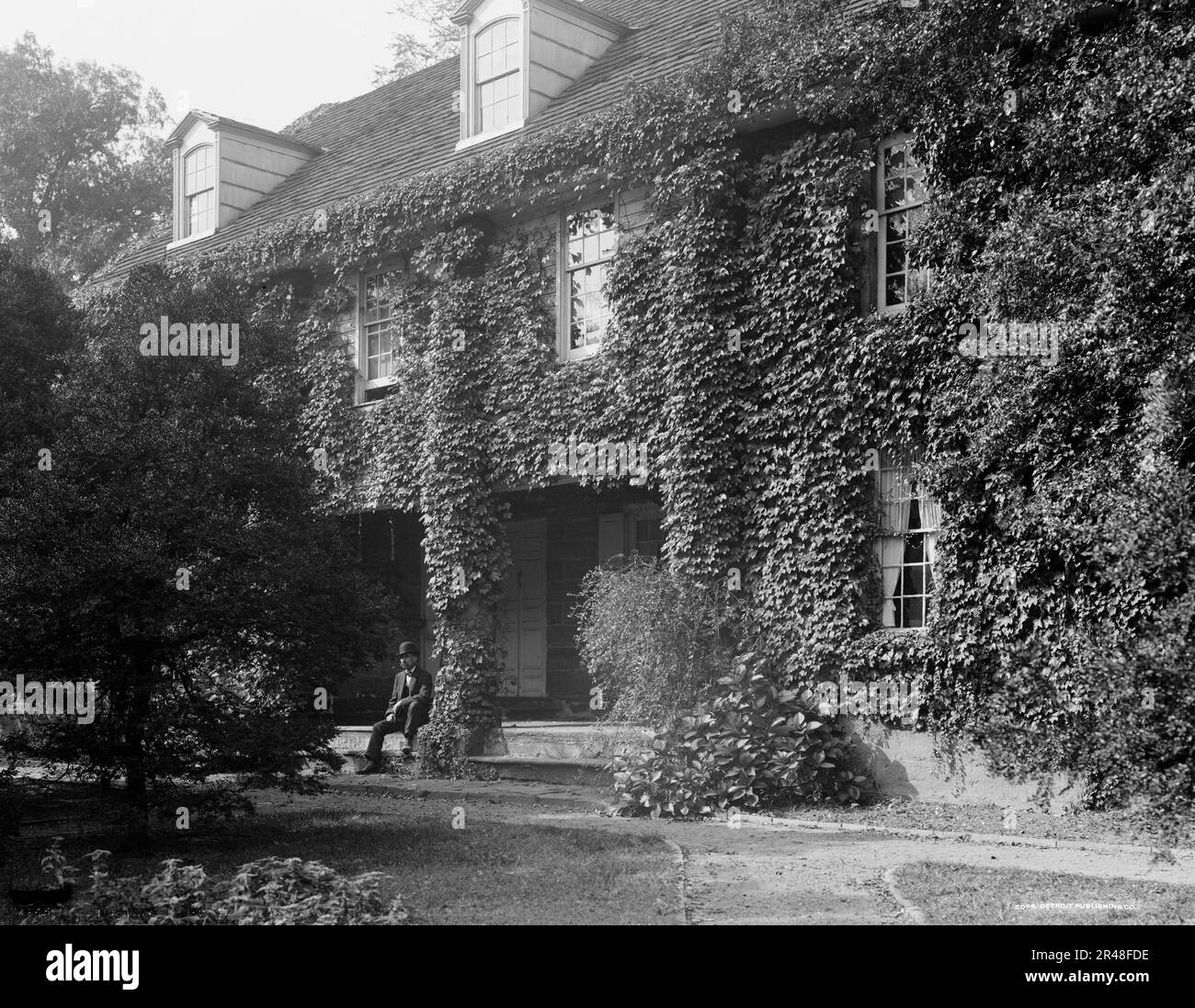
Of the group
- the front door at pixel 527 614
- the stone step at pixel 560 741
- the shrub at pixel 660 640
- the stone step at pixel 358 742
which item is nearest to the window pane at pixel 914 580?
the shrub at pixel 660 640

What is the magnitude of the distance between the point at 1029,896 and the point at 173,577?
6.19 metres

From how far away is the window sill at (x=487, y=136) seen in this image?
16.4 m

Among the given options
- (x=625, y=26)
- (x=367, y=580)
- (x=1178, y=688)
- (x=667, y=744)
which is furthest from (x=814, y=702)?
(x=625, y=26)

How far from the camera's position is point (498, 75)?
1688cm

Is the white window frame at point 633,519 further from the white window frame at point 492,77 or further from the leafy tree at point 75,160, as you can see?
the leafy tree at point 75,160

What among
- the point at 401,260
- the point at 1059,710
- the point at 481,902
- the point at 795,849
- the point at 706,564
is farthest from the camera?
the point at 401,260

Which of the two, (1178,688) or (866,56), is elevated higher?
(866,56)

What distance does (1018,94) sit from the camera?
10.5 m

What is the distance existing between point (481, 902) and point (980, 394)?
6.21 meters

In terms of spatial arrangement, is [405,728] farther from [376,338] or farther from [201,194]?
[201,194]

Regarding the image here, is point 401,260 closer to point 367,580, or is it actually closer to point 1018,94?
point 367,580

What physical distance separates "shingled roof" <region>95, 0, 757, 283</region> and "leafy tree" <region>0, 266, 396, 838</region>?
270 inches

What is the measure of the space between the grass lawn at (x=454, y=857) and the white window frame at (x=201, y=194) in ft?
42.4

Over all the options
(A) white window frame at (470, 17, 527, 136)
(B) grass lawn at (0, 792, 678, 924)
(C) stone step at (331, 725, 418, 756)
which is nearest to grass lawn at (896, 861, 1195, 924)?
(B) grass lawn at (0, 792, 678, 924)
